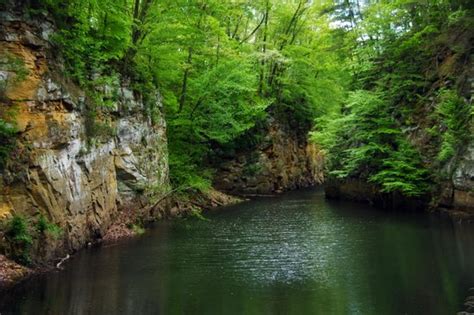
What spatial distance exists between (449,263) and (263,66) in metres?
23.3

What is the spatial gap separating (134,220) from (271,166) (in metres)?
18.0

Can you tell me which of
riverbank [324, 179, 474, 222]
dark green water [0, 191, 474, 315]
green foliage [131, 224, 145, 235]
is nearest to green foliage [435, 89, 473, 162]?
riverbank [324, 179, 474, 222]

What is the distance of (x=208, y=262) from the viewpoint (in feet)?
43.3

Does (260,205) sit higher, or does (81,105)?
(81,105)

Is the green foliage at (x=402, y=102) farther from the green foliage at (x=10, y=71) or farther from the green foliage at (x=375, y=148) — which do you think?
the green foliage at (x=10, y=71)

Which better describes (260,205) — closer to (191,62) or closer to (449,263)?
(191,62)

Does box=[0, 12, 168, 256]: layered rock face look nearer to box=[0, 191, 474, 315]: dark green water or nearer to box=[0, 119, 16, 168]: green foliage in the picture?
box=[0, 119, 16, 168]: green foliage

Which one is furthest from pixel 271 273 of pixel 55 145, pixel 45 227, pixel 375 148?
pixel 375 148

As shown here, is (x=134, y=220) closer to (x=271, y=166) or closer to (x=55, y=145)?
(x=55, y=145)

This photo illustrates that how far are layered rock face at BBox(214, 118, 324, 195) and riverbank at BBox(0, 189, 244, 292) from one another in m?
3.17

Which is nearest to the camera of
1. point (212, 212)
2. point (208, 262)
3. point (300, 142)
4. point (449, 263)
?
point (449, 263)

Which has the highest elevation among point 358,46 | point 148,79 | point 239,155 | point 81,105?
point 358,46

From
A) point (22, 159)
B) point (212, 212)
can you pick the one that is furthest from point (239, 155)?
point (22, 159)

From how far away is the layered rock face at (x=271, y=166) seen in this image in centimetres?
3341
